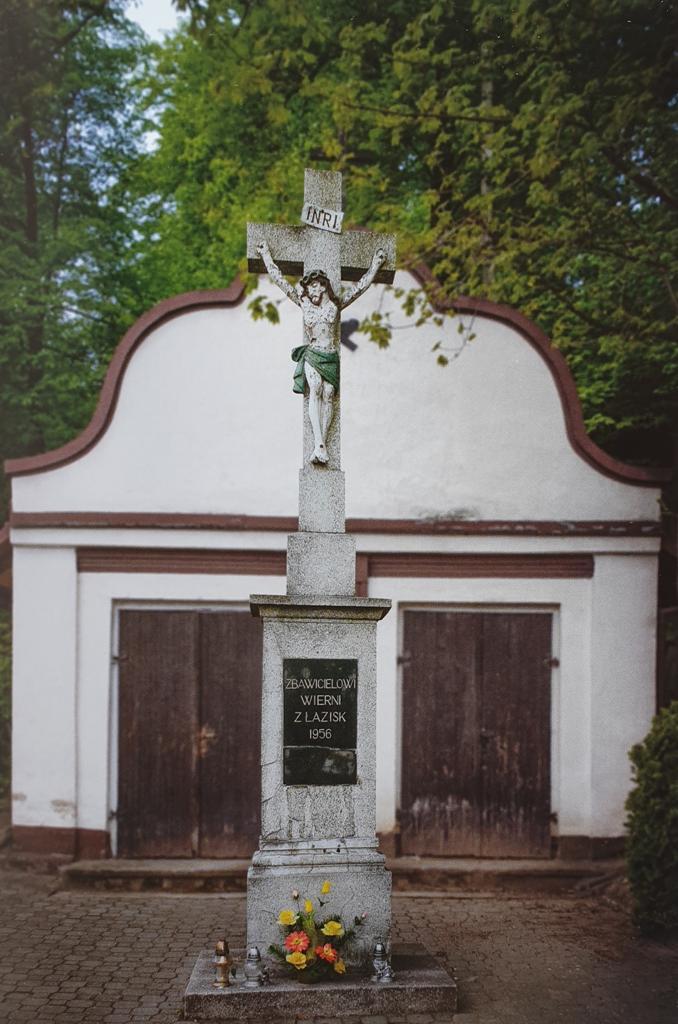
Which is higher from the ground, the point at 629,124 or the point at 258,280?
the point at 629,124

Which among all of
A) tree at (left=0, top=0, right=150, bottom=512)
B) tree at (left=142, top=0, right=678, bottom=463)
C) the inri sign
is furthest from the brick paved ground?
tree at (left=0, top=0, right=150, bottom=512)

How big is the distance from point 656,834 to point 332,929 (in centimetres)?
289

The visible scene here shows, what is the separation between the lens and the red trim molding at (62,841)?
7.92 metres

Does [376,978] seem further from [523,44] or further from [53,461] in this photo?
[523,44]

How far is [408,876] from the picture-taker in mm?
7812

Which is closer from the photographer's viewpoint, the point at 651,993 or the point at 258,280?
the point at 651,993

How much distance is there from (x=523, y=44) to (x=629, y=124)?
116cm

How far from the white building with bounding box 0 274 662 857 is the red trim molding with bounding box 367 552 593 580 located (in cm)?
2

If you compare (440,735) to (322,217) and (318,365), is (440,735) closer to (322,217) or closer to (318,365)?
(318,365)

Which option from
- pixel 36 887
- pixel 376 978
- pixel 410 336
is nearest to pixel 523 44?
pixel 410 336

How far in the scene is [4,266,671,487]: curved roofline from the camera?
809 cm

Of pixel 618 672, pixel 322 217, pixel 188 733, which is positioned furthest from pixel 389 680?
pixel 322 217

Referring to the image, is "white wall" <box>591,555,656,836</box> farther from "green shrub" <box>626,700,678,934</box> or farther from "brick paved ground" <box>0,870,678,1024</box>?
"green shrub" <box>626,700,678,934</box>

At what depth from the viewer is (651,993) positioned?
17.8 feet
